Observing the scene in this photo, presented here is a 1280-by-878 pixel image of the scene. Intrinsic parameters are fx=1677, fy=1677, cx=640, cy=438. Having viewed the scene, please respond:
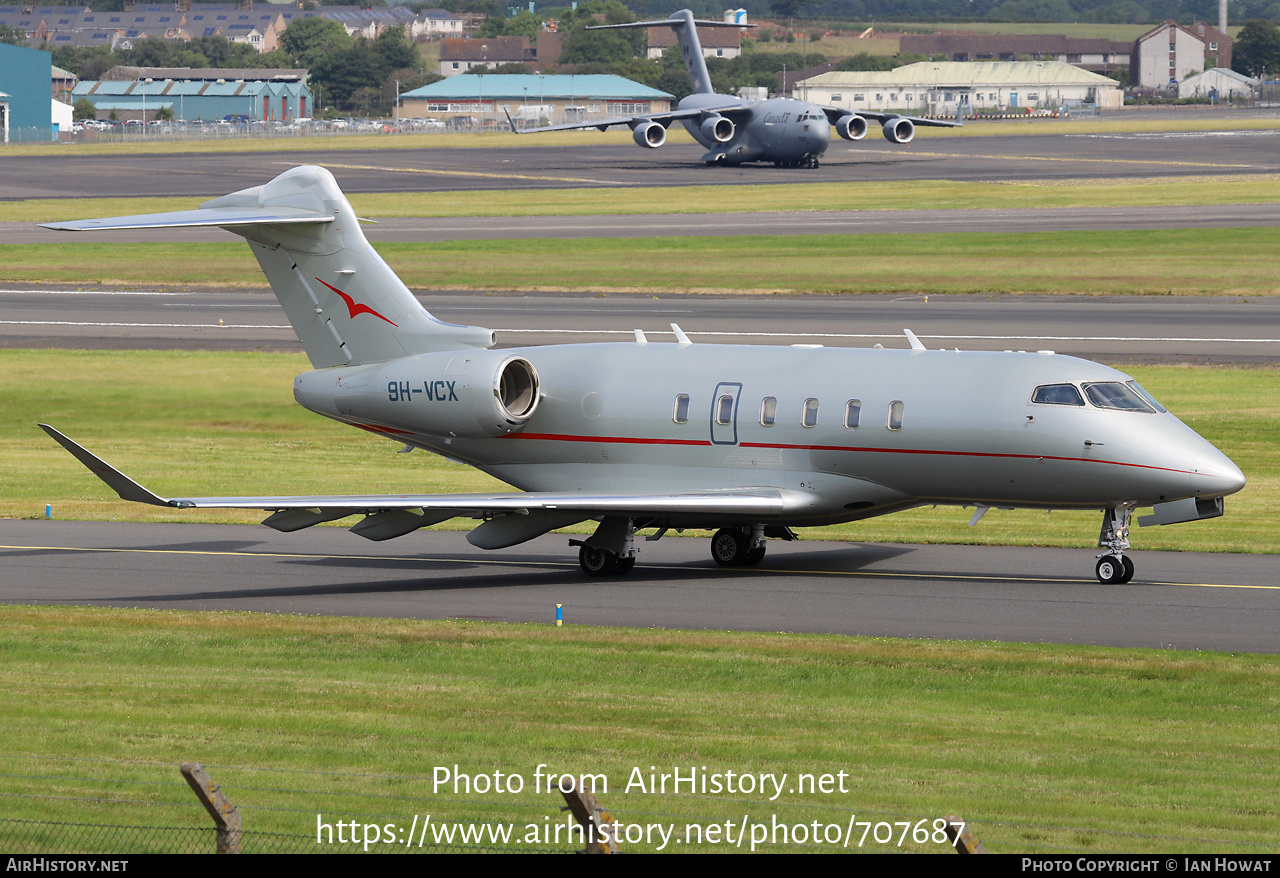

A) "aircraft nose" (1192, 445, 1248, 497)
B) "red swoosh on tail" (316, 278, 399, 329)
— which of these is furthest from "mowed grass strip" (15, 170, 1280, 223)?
"aircraft nose" (1192, 445, 1248, 497)

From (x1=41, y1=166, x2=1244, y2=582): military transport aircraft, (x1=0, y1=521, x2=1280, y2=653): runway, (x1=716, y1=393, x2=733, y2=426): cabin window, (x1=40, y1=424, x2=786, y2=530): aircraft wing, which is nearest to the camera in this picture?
(x1=0, y1=521, x2=1280, y2=653): runway

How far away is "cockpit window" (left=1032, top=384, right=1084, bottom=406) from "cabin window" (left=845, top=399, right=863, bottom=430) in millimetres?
2469

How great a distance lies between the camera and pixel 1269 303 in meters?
55.0

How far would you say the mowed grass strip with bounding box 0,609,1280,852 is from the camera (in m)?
13.0

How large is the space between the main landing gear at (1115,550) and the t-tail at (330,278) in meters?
10.3

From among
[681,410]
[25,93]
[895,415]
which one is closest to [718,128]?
[681,410]

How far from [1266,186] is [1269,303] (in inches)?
1490

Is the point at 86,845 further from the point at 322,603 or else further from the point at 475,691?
the point at 322,603

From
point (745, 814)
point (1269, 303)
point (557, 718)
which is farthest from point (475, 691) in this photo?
point (1269, 303)

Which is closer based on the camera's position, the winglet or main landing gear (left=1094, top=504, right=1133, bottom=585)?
the winglet

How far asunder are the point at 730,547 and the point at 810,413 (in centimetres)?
294

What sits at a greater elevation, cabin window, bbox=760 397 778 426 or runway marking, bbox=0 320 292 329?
cabin window, bbox=760 397 778 426

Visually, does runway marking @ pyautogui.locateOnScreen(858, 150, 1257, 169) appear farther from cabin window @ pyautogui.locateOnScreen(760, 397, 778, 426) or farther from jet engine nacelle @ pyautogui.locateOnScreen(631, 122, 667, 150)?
cabin window @ pyautogui.locateOnScreen(760, 397, 778, 426)

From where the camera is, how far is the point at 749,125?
360 ft
